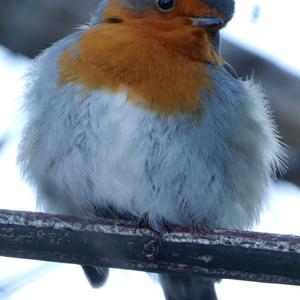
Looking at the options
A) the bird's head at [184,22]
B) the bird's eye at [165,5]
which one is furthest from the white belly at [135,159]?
the bird's eye at [165,5]

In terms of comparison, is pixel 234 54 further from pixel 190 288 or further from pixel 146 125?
pixel 190 288

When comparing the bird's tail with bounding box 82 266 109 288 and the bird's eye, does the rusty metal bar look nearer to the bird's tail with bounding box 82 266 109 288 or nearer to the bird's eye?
the bird's tail with bounding box 82 266 109 288

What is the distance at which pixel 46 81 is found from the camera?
4.15 m

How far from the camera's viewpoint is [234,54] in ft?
16.0

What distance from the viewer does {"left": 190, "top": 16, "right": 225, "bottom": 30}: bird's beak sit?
13.7ft

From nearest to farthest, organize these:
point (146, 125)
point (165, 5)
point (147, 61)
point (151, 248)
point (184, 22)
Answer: point (151, 248) → point (146, 125) → point (147, 61) → point (184, 22) → point (165, 5)

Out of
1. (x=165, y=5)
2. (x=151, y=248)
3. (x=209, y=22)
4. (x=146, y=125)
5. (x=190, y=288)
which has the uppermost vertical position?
(x=165, y=5)

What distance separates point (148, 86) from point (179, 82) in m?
0.19

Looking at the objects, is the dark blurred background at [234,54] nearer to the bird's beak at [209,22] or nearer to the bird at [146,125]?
the bird at [146,125]

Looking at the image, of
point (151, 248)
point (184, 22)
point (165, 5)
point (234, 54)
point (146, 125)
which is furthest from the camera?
point (234, 54)

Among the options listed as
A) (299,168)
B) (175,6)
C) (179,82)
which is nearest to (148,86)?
(179,82)

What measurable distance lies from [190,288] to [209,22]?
4.94 ft

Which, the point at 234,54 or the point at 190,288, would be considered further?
the point at 234,54

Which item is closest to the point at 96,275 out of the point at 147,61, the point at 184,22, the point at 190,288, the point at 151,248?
the point at 190,288
